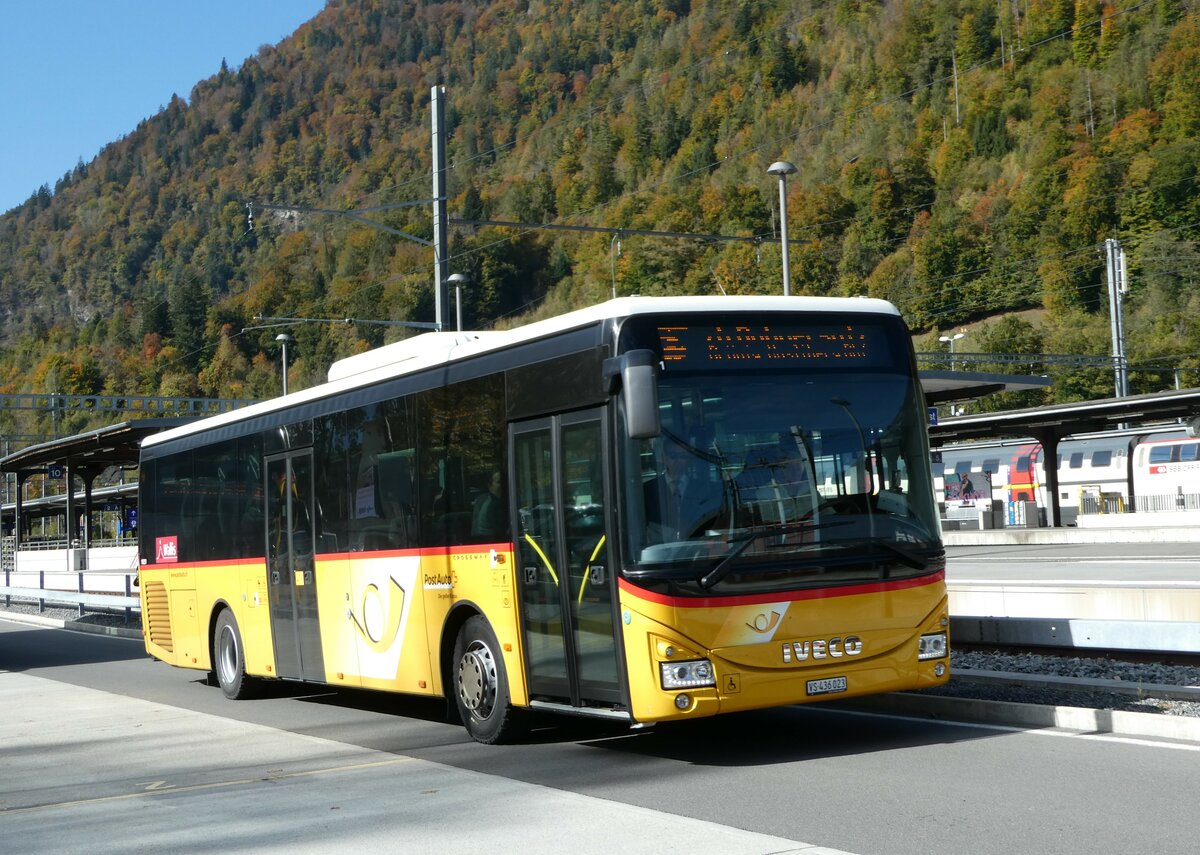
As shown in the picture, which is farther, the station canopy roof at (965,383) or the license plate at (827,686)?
the station canopy roof at (965,383)

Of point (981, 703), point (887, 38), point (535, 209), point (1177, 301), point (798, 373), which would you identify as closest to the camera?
point (798, 373)

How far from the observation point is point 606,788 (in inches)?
353

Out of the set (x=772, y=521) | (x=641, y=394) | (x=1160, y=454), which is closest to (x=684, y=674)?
(x=772, y=521)

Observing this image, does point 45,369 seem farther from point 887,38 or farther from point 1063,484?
point 1063,484

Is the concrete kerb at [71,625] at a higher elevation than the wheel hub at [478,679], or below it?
below

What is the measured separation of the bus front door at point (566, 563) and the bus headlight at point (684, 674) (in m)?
0.43

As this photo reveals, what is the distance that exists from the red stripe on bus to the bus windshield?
5 cm

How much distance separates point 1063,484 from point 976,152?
67.0m

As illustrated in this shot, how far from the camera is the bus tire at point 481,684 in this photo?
35.4 feet

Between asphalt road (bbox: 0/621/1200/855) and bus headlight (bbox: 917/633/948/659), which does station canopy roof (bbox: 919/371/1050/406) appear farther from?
bus headlight (bbox: 917/633/948/659)

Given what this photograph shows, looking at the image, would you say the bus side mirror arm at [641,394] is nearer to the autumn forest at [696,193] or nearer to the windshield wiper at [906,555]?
the windshield wiper at [906,555]

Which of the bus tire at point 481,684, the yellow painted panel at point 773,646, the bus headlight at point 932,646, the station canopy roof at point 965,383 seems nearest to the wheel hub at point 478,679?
the bus tire at point 481,684

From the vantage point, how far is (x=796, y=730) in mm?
11055

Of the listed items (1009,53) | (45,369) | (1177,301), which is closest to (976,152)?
(1009,53)
